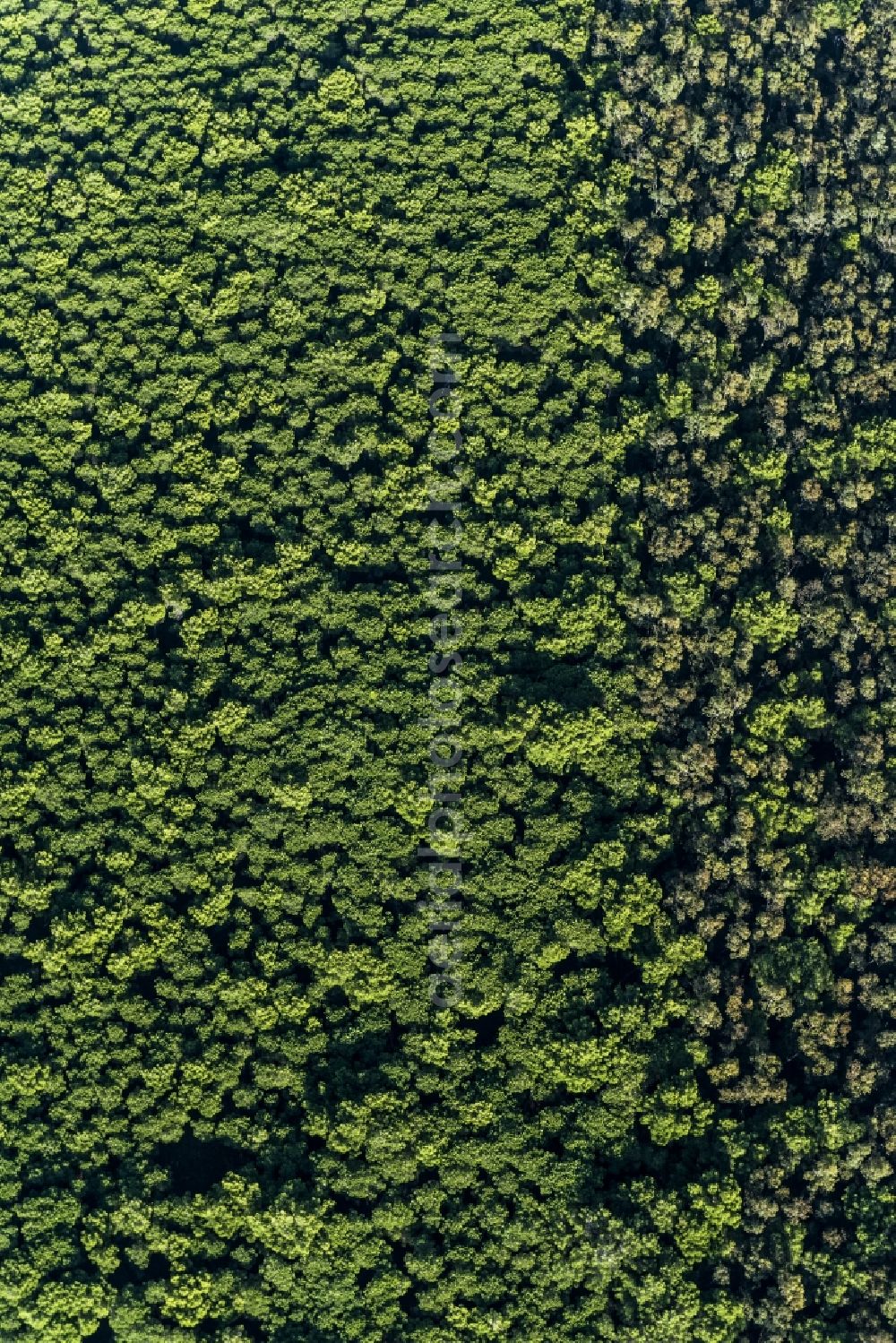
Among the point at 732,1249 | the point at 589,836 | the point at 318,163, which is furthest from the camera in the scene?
the point at 318,163

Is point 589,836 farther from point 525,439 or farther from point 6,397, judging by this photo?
point 6,397

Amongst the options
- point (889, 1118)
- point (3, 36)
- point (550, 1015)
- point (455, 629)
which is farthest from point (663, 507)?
point (3, 36)

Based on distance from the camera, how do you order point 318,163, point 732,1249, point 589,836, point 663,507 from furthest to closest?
1. point 318,163
2. point 663,507
3. point 589,836
4. point 732,1249

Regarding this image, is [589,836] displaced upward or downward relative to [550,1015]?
upward

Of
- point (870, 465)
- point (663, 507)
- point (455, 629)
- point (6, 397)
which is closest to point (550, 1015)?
point (455, 629)

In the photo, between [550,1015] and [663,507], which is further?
[663,507]

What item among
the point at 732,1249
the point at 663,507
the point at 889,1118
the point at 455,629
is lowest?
the point at 732,1249
